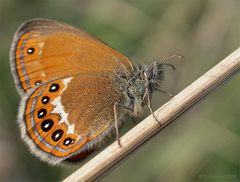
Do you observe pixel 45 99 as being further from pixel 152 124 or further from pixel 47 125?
pixel 152 124

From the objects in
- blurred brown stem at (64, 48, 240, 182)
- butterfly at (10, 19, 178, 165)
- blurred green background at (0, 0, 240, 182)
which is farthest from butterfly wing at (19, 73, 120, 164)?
blurred green background at (0, 0, 240, 182)

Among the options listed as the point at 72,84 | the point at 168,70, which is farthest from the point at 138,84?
the point at 168,70

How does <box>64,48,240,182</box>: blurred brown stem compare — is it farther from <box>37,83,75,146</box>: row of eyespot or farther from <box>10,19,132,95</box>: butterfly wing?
<box>10,19,132,95</box>: butterfly wing

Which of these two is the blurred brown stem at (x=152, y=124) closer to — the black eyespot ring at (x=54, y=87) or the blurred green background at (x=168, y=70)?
the black eyespot ring at (x=54, y=87)

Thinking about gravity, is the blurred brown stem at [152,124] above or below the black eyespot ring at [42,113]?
above

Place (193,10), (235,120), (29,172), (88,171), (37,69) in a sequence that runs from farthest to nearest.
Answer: (193,10), (29,172), (235,120), (37,69), (88,171)

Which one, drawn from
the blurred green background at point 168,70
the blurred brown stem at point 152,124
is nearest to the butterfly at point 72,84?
the blurred brown stem at point 152,124

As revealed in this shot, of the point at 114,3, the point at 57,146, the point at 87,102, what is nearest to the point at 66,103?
the point at 87,102

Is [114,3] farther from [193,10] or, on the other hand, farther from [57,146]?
[57,146]
